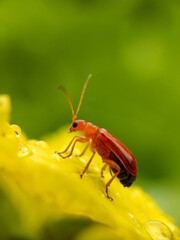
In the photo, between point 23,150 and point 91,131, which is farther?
point 91,131

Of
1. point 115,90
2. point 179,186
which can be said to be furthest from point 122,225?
point 115,90

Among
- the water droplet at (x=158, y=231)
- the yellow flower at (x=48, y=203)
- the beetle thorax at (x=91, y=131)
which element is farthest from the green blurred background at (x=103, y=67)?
the yellow flower at (x=48, y=203)

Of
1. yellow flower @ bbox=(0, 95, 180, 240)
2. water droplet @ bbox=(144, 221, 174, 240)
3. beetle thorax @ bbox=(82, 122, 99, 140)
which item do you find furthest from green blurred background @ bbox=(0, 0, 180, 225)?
yellow flower @ bbox=(0, 95, 180, 240)

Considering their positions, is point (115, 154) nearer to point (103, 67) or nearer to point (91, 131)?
point (91, 131)

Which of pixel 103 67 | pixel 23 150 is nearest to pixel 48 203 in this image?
pixel 23 150

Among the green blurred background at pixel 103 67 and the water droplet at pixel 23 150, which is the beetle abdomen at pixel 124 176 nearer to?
the water droplet at pixel 23 150

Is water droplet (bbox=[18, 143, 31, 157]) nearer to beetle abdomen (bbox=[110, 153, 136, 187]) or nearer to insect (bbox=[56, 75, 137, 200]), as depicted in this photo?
insect (bbox=[56, 75, 137, 200])
